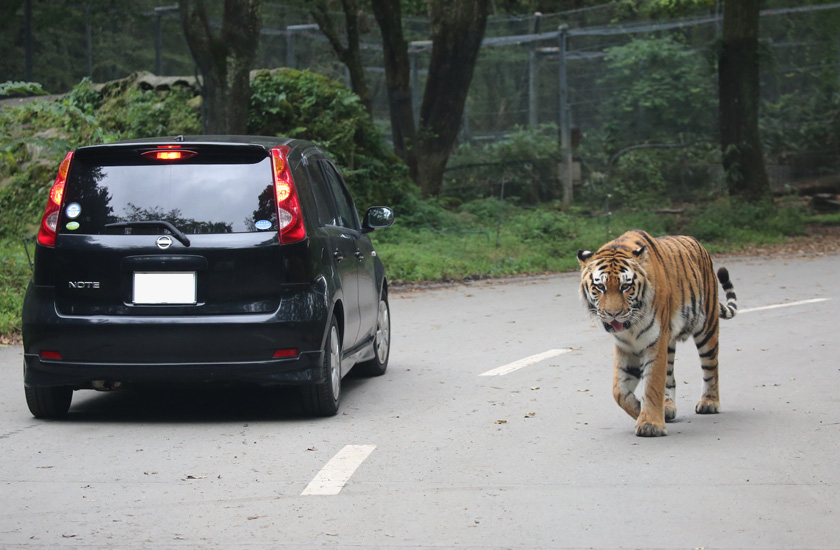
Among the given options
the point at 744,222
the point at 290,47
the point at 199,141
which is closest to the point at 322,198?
the point at 199,141

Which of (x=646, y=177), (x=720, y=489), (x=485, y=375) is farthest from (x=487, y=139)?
(x=720, y=489)

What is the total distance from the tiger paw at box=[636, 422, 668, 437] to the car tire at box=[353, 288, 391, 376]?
2.89 m

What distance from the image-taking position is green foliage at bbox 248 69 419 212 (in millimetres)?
19828

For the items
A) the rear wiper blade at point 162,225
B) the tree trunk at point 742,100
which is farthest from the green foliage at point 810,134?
the rear wiper blade at point 162,225

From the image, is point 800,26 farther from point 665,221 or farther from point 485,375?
point 485,375

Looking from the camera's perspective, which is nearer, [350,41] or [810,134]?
[350,41]

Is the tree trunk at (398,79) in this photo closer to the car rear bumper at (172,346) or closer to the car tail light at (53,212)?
the car tail light at (53,212)

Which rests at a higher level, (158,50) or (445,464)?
(158,50)

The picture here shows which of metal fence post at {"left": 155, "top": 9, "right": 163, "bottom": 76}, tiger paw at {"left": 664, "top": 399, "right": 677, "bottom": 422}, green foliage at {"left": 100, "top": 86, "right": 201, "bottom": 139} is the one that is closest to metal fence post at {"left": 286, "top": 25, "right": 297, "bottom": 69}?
metal fence post at {"left": 155, "top": 9, "right": 163, "bottom": 76}

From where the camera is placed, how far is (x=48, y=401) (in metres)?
7.55

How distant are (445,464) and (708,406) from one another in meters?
2.34

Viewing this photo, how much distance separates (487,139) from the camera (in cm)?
2952

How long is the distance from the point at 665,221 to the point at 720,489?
17.6 metres

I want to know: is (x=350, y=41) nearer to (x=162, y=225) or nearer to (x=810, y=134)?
(x=810, y=134)
